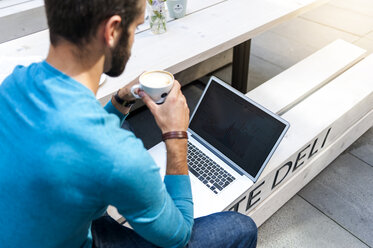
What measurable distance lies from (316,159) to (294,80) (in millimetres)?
416

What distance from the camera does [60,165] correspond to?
1.86 feet

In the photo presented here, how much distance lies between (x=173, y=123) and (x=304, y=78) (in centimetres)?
102

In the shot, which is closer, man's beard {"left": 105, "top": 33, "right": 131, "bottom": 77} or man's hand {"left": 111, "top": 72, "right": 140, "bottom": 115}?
man's beard {"left": 105, "top": 33, "right": 131, "bottom": 77}

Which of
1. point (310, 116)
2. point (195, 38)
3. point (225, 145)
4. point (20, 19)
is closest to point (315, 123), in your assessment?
point (310, 116)

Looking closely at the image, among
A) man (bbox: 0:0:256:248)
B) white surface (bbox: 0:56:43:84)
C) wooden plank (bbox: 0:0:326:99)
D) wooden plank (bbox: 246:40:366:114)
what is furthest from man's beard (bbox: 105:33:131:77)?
wooden plank (bbox: 246:40:366:114)

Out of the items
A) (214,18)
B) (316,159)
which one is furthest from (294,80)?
(214,18)

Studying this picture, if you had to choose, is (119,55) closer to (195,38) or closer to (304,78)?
(195,38)

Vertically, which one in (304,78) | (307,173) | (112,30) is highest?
(112,30)

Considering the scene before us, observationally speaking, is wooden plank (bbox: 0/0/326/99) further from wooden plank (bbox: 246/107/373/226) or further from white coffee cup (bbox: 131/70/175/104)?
wooden plank (bbox: 246/107/373/226)

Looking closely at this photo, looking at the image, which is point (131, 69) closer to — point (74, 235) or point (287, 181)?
point (74, 235)

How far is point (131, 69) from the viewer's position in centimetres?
125

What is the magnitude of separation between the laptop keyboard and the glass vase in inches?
24.1

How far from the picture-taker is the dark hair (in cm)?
62

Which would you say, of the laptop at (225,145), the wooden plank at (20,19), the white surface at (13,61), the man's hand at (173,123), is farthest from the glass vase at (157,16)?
the wooden plank at (20,19)
